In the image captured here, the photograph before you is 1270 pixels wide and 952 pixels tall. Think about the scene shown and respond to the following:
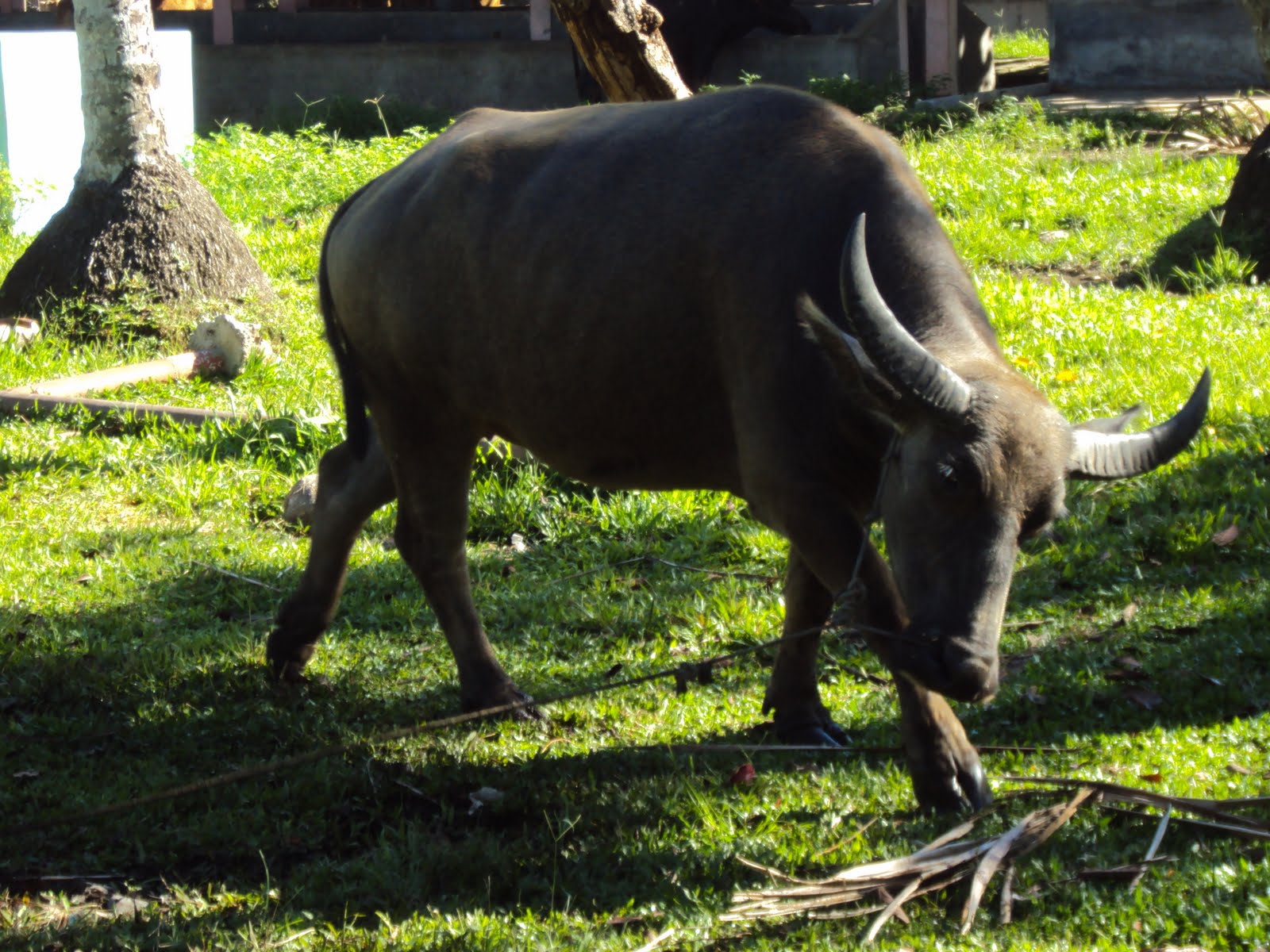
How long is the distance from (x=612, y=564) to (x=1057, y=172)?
705 cm

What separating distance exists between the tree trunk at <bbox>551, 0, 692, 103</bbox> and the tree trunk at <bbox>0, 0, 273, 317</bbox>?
11.3ft

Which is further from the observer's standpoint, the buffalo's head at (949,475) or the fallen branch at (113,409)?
the fallen branch at (113,409)

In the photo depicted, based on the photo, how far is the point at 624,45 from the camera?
25.5 feet

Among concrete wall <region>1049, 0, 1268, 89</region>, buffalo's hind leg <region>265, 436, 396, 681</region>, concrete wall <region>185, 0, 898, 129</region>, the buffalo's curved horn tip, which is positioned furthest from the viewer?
concrete wall <region>185, 0, 898, 129</region>

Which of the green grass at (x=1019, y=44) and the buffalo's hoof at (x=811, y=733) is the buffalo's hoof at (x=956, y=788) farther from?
the green grass at (x=1019, y=44)

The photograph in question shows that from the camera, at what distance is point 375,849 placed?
4297mm

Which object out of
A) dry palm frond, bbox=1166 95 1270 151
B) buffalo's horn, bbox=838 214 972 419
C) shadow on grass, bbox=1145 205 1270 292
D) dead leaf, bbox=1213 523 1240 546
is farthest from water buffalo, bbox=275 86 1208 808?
dry palm frond, bbox=1166 95 1270 151

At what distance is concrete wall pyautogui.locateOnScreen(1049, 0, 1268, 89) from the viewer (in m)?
15.9

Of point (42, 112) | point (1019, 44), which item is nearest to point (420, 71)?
point (42, 112)

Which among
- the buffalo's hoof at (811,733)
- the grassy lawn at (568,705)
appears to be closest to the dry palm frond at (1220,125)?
the grassy lawn at (568,705)

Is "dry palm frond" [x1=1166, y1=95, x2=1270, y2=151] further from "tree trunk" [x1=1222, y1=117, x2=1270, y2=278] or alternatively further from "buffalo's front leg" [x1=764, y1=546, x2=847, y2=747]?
"buffalo's front leg" [x1=764, y1=546, x2=847, y2=747]

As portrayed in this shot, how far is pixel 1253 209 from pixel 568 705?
22.5 ft

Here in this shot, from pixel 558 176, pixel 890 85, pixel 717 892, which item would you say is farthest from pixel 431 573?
pixel 890 85

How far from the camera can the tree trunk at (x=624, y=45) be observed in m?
7.68
